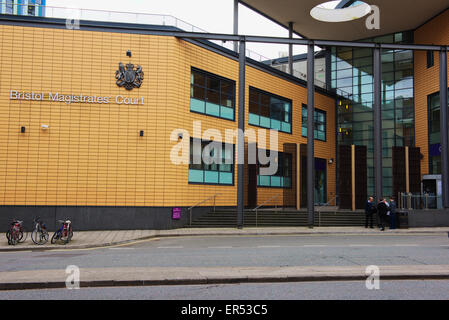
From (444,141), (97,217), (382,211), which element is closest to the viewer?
(97,217)

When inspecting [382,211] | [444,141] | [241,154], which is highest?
[444,141]

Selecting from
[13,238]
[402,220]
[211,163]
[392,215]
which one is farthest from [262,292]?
[402,220]

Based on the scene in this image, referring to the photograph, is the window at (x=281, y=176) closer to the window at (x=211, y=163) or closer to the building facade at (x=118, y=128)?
the building facade at (x=118, y=128)

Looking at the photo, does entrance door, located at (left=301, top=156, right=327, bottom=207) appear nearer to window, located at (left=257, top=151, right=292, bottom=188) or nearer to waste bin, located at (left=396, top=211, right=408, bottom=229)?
window, located at (left=257, top=151, right=292, bottom=188)

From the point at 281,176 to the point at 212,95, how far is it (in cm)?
848

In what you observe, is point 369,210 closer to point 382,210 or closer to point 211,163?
point 382,210

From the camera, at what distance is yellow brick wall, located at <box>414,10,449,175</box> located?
98.1 feet

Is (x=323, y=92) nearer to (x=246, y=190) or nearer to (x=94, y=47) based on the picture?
(x=246, y=190)

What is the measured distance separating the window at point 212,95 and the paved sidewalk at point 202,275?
15618 millimetres

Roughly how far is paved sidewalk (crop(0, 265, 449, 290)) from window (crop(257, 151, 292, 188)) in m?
19.1

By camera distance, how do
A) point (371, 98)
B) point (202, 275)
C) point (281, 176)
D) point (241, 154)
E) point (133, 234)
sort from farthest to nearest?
point (371, 98) → point (281, 176) → point (241, 154) → point (133, 234) → point (202, 275)

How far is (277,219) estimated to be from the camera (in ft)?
75.8

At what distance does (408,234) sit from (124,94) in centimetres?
1543

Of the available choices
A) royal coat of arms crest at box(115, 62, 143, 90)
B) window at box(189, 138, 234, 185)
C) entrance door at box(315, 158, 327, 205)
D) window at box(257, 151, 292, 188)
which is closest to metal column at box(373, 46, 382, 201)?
window at box(257, 151, 292, 188)
